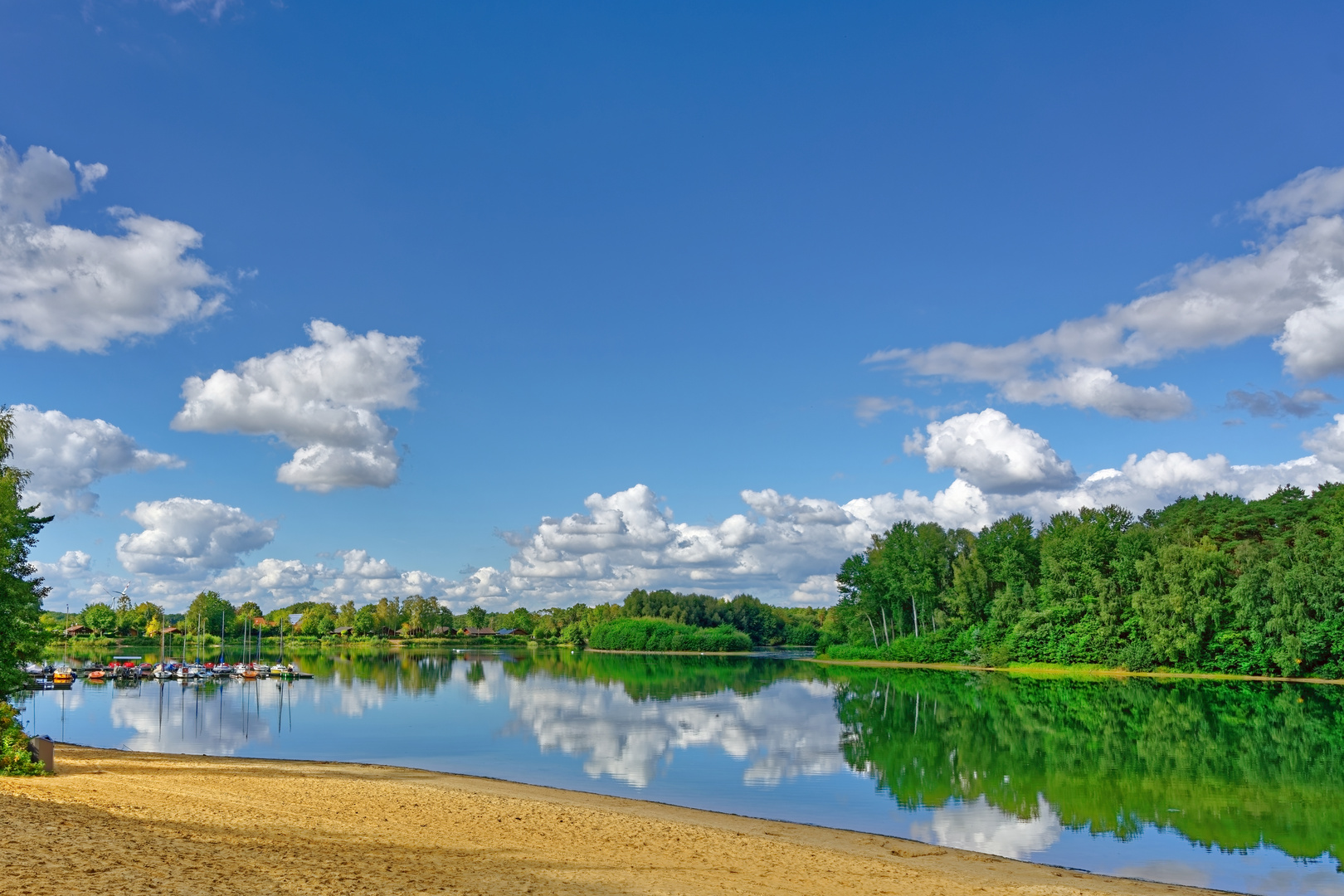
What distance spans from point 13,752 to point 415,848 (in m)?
11.3

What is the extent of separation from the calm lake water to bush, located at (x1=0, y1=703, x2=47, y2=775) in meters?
12.8

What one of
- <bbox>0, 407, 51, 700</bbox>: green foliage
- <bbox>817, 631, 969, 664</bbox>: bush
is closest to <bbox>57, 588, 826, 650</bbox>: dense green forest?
<bbox>817, 631, 969, 664</bbox>: bush

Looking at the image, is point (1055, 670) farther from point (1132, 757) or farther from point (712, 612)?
point (712, 612)

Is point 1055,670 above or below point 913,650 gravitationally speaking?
below

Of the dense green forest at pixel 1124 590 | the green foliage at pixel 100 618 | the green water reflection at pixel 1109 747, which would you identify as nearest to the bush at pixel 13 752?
the green water reflection at pixel 1109 747

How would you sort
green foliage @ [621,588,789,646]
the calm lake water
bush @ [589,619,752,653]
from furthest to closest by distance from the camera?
green foliage @ [621,588,789,646]
bush @ [589,619,752,653]
the calm lake water

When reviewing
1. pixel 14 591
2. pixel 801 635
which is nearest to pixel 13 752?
pixel 14 591

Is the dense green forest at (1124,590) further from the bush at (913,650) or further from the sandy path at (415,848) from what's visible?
the sandy path at (415,848)

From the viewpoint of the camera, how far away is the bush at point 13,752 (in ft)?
62.3

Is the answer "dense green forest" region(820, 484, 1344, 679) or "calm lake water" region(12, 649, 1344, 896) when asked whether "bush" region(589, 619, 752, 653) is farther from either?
"calm lake water" region(12, 649, 1344, 896)

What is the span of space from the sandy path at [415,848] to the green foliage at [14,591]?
6766 millimetres

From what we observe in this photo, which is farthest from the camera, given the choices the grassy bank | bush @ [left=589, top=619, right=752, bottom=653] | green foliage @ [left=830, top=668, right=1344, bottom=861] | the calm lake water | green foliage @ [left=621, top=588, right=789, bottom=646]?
green foliage @ [left=621, top=588, right=789, bottom=646]

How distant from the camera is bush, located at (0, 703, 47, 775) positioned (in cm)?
1898

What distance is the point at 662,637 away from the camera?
14650 cm
